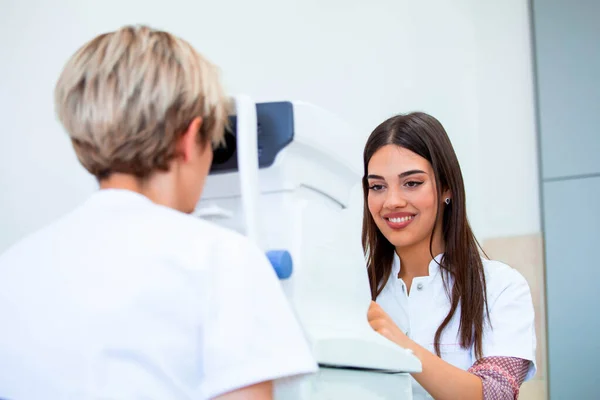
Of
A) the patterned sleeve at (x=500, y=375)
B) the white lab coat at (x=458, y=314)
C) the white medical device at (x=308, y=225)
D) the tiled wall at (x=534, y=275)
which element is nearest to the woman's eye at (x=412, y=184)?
the white lab coat at (x=458, y=314)

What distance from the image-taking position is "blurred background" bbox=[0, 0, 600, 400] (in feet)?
7.34

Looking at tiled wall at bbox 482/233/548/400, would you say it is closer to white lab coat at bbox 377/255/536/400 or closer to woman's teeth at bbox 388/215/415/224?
white lab coat at bbox 377/255/536/400

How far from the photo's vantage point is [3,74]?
2.20 metres

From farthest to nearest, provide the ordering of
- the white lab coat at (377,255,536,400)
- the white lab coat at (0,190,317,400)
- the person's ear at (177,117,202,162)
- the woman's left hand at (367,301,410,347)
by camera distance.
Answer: the white lab coat at (377,255,536,400) < the woman's left hand at (367,301,410,347) < the person's ear at (177,117,202,162) < the white lab coat at (0,190,317,400)

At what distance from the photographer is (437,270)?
1.77 metres

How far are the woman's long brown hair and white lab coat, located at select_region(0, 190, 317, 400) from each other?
3.16ft

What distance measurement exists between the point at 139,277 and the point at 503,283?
117cm

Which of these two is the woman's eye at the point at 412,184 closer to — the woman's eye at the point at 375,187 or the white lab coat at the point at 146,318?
the woman's eye at the point at 375,187

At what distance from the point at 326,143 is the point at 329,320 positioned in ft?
0.89

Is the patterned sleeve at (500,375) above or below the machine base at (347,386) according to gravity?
below

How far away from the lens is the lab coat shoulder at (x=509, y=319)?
1582mm

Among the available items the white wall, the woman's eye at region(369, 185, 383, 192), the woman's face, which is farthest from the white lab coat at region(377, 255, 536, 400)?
the white wall

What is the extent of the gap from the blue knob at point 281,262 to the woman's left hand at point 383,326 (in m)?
0.31

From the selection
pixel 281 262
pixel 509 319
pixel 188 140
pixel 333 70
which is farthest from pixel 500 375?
pixel 333 70
